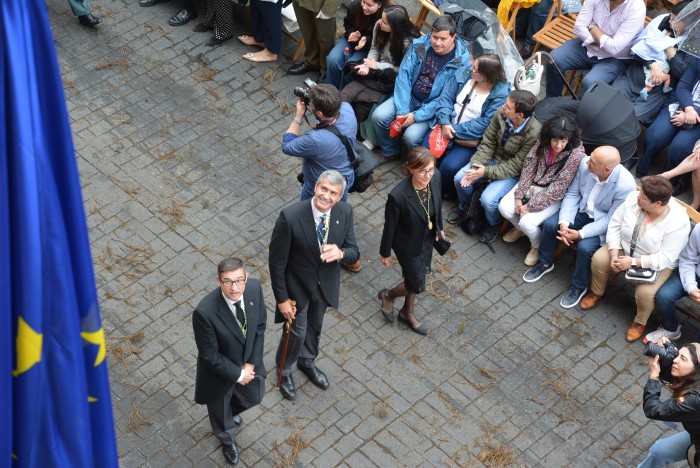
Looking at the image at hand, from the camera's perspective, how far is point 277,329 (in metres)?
8.31

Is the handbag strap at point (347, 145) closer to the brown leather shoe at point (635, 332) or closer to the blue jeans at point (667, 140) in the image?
the brown leather shoe at point (635, 332)

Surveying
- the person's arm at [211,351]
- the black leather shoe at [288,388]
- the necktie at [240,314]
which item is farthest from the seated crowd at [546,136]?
the person's arm at [211,351]

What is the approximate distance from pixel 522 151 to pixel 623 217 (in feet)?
3.72

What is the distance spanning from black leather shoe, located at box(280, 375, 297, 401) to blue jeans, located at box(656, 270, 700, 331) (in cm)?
308

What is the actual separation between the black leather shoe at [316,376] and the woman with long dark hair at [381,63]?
3.03m

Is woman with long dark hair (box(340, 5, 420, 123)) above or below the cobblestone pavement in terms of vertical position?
above

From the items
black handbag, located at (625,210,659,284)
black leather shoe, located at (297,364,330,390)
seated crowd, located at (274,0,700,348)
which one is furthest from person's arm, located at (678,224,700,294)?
black leather shoe, located at (297,364,330,390)

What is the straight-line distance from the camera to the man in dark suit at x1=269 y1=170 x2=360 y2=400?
696 centimetres

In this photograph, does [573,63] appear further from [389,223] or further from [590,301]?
[389,223]

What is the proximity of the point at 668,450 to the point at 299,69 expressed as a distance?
570cm

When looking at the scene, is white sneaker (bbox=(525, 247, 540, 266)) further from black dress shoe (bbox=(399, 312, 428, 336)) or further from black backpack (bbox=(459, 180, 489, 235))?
black dress shoe (bbox=(399, 312, 428, 336))

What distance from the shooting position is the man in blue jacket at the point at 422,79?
30.4 feet

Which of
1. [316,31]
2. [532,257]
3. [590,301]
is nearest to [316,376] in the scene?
[532,257]

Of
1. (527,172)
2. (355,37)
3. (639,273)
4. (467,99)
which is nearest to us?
(639,273)
